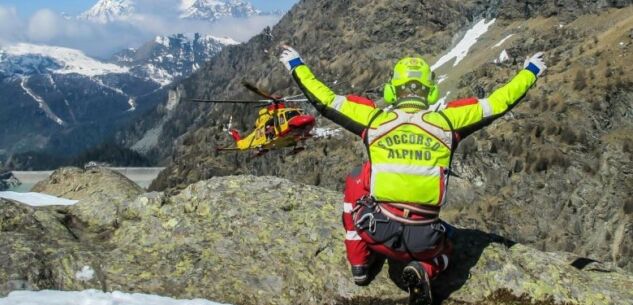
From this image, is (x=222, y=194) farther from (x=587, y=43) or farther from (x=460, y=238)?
(x=587, y=43)

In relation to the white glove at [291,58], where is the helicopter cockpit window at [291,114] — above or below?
below

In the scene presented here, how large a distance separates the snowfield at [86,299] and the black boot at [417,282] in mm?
3303

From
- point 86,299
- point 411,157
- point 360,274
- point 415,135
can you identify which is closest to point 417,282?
point 360,274

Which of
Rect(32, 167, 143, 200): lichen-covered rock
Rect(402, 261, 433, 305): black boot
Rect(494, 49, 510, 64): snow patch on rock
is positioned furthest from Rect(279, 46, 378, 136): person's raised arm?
Rect(494, 49, 510, 64): snow patch on rock

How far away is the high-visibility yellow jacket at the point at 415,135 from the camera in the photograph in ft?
28.6

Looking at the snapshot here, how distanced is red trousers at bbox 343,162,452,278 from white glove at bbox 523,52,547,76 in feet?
9.71

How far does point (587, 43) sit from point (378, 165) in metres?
87.6

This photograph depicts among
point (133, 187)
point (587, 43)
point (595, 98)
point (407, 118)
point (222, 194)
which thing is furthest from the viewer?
point (587, 43)

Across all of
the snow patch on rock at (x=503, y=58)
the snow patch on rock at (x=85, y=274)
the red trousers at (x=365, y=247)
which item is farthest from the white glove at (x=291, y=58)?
the snow patch on rock at (x=503, y=58)

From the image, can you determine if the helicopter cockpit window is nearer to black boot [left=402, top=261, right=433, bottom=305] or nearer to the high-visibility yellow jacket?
the high-visibility yellow jacket

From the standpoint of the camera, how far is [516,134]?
2894 inches

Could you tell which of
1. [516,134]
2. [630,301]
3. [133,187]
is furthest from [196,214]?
[516,134]

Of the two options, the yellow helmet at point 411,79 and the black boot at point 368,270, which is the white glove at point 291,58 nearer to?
the yellow helmet at point 411,79

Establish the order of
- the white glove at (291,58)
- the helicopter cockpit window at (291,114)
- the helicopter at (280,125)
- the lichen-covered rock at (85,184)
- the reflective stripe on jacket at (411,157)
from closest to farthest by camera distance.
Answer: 1. the reflective stripe on jacket at (411,157)
2. the white glove at (291,58)
3. the lichen-covered rock at (85,184)
4. the helicopter at (280,125)
5. the helicopter cockpit window at (291,114)
